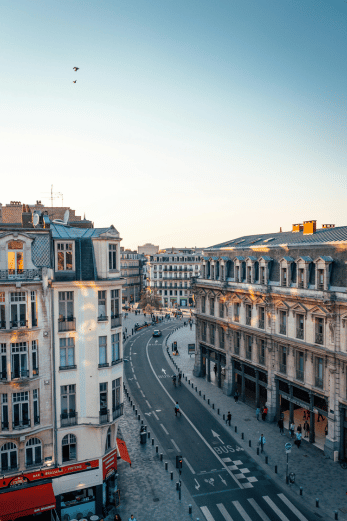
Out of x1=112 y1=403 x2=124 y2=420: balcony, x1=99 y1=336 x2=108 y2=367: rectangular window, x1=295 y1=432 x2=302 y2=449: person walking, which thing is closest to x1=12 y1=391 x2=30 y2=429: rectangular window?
x1=99 y1=336 x2=108 y2=367: rectangular window

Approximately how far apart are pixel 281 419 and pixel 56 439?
70.6ft

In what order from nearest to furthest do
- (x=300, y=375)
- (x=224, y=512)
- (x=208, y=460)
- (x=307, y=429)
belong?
(x=224, y=512)
(x=208, y=460)
(x=300, y=375)
(x=307, y=429)

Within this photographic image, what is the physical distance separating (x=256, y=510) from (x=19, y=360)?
1756cm

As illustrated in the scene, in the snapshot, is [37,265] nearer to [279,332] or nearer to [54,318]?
[54,318]

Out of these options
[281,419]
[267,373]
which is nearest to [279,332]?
[267,373]

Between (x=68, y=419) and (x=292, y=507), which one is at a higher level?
(x=68, y=419)

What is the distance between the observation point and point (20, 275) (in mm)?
24062

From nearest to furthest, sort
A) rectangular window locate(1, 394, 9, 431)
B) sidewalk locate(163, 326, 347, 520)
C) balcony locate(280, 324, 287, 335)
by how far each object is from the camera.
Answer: rectangular window locate(1, 394, 9, 431)
sidewalk locate(163, 326, 347, 520)
balcony locate(280, 324, 287, 335)

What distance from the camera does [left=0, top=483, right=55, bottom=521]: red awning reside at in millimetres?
21891

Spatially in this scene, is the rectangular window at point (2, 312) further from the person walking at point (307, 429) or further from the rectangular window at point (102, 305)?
the person walking at point (307, 429)

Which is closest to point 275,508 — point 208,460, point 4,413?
point 208,460

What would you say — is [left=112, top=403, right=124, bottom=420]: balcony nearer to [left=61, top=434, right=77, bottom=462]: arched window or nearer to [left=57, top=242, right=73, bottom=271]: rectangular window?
[left=61, top=434, right=77, bottom=462]: arched window

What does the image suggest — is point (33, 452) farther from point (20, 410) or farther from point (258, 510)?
point (258, 510)

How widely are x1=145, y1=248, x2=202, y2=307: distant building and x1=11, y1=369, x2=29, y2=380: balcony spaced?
341ft
